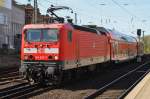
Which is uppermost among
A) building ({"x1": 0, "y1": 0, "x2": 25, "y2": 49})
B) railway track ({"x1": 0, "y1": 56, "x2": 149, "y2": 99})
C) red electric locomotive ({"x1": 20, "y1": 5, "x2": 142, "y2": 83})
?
building ({"x1": 0, "y1": 0, "x2": 25, "y2": 49})

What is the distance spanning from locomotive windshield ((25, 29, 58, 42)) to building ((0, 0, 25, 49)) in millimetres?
38451

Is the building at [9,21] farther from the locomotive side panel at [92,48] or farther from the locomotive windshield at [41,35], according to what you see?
the locomotive windshield at [41,35]

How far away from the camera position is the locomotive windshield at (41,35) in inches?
836

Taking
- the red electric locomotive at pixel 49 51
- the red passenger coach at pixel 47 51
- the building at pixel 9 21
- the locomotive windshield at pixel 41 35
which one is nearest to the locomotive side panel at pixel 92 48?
the red electric locomotive at pixel 49 51

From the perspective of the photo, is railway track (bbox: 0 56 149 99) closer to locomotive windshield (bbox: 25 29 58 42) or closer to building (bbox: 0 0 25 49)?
locomotive windshield (bbox: 25 29 58 42)

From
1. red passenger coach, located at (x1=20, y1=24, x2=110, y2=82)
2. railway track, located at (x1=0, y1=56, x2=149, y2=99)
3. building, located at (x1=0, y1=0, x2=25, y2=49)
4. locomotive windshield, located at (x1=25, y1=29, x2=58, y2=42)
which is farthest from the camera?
building, located at (x1=0, y1=0, x2=25, y2=49)

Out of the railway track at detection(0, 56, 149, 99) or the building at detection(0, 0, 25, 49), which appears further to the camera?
the building at detection(0, 0, 25, 49)

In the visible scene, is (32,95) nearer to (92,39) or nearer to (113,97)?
(113,97)

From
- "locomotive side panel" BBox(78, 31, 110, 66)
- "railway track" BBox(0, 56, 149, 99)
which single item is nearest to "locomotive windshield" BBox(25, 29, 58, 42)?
"railway track" BBox(0, 56, 149, 99)

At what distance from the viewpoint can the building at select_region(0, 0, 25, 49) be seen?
211ft

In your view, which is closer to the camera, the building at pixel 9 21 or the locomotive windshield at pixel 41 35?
the locomotive windshield at pixel 41 35

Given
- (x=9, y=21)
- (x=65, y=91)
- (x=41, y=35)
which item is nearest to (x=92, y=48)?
(x=41, y=35)

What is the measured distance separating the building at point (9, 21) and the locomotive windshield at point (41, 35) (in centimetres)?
3845

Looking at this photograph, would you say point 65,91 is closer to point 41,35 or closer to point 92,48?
point 41,35
